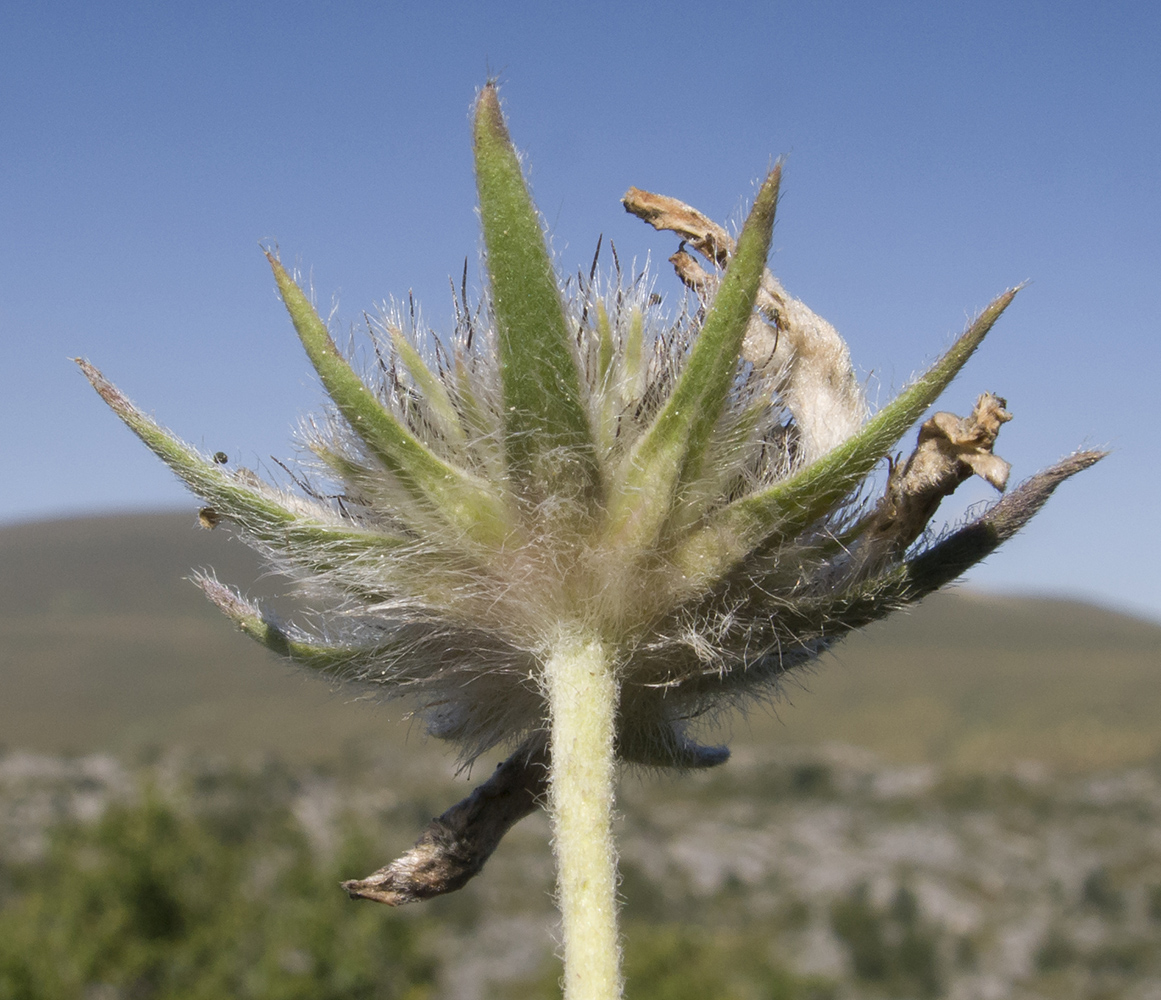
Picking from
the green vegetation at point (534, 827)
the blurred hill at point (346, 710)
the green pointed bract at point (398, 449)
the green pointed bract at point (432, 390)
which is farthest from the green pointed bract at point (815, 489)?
the blurred hill at point (346, 710)

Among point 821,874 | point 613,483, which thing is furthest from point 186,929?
point 613,483

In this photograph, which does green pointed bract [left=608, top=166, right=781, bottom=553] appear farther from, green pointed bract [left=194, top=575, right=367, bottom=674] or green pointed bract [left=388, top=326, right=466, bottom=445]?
green pointed bract [left=194, top=575, right=367, bottom=674]

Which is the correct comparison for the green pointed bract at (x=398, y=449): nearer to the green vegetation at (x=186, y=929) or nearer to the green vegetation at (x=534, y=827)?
the green vegetation at (x=534, y=827)

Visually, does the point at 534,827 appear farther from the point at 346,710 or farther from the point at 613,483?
the point at 613,483

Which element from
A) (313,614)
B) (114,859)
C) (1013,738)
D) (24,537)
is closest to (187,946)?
(114,859)

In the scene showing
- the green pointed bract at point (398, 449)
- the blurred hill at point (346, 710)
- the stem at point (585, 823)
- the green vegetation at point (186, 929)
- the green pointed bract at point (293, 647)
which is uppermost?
the blurred hill at point (346, 710)
